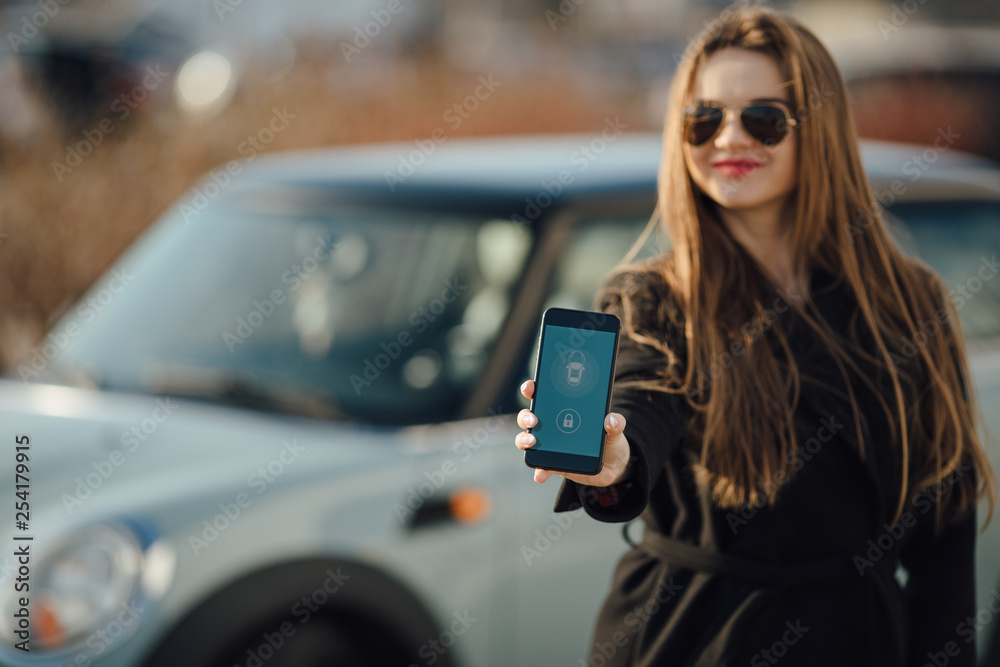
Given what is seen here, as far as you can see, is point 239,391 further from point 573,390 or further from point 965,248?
point 965,248

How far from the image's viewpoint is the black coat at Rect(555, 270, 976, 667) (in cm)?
169

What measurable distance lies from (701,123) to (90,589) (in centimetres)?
165

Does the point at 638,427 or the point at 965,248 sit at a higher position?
the point at 965,248

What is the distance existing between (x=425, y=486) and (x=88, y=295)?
163 centimetres

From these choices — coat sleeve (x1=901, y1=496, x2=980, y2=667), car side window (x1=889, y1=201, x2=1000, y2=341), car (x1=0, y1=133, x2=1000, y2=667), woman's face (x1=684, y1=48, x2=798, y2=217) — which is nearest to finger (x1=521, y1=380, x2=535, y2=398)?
woman's face (x1=684, y1=48, x2=798, y2=217)

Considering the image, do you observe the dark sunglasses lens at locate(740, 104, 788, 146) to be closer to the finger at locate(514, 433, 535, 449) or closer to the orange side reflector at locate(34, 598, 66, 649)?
the finger at locate(514, 433, 535, 449)

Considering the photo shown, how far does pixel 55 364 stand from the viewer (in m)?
3.15

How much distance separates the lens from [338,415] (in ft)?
9.00

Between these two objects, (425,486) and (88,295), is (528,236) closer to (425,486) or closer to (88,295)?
(425,486)

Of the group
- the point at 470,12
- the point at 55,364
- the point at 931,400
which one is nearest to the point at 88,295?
the point at 55,364

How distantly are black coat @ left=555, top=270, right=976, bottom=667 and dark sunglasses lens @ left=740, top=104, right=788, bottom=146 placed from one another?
12.3 inches

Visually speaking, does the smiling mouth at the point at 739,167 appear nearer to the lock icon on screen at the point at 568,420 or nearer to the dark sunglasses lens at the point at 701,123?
the dark sunglasses lens at the point at 701,123

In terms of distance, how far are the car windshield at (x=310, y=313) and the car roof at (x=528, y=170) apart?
132mm

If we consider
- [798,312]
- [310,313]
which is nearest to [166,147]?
[310,313]
